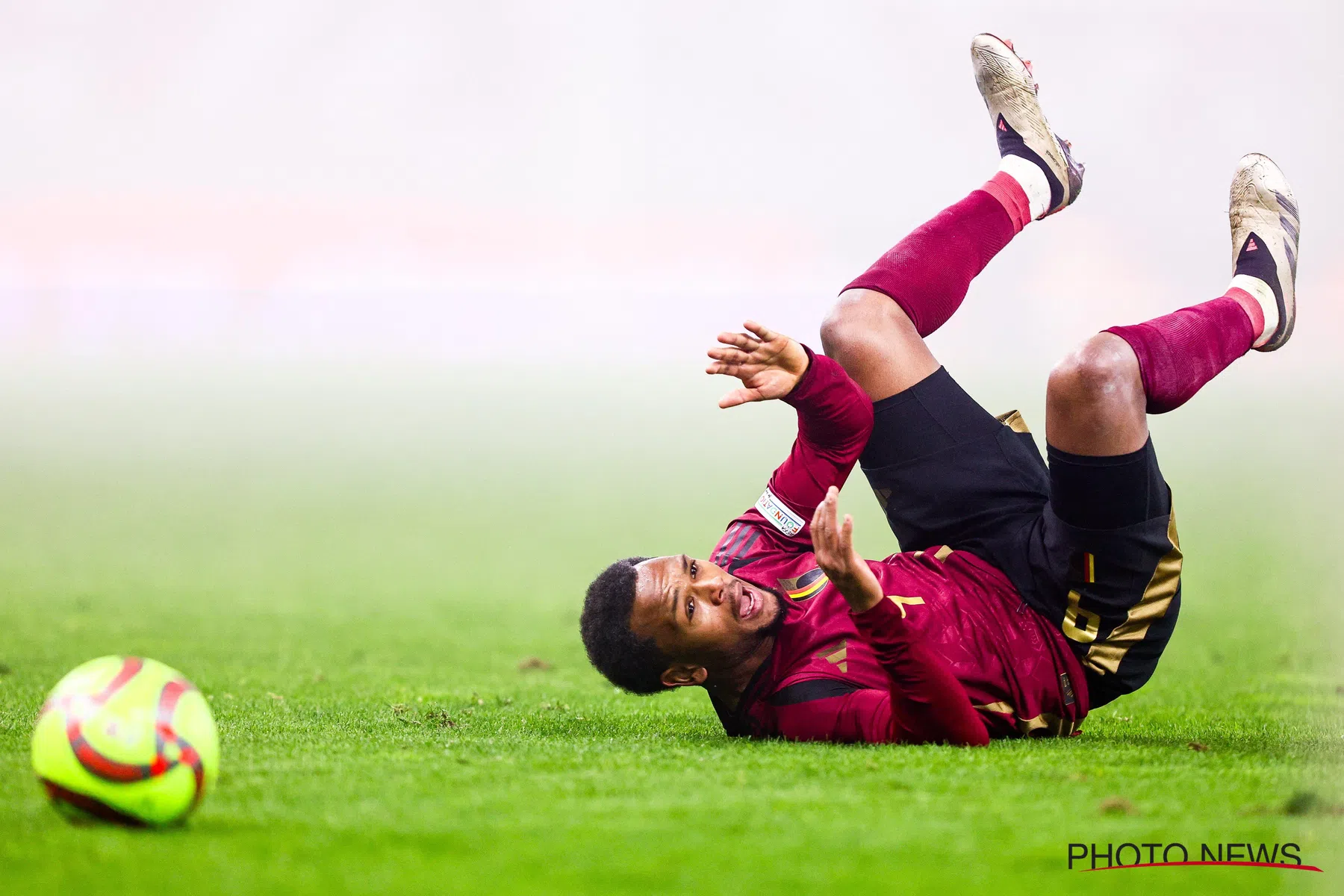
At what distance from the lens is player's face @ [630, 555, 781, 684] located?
3920 mm

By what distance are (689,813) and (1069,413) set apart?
5.42 feet

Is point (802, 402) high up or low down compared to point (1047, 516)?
up

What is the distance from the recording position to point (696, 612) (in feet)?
12.9

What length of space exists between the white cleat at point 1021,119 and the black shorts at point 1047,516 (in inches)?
41.6

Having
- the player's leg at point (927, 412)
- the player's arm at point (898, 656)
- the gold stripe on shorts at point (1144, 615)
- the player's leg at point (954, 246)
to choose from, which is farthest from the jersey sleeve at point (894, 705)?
the player's leg at point (954, 246)

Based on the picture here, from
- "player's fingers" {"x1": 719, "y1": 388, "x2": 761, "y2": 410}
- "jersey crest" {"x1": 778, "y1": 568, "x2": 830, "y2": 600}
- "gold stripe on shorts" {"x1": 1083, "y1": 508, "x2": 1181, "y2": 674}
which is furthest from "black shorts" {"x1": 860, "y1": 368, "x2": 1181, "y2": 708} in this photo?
"player's fingers" {"x1": 719, "y1": 388, "x2": 761, "y2": 410}

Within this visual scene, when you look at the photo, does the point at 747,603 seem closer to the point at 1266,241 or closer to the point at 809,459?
the point at 809,459

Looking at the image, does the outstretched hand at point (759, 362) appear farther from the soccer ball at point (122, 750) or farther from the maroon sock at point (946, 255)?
the soccer ball at point (122, 750)

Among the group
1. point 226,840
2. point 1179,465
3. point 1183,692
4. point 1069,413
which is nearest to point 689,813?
point 226,840

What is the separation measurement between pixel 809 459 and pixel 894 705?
97 cm

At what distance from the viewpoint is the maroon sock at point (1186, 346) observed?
12.1 feet

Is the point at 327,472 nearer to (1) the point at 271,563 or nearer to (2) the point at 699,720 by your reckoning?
(1) the point at 271,563

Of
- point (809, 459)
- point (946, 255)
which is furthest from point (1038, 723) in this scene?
point (946, 255)

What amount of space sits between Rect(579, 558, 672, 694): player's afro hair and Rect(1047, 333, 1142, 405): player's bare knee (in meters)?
1.47
